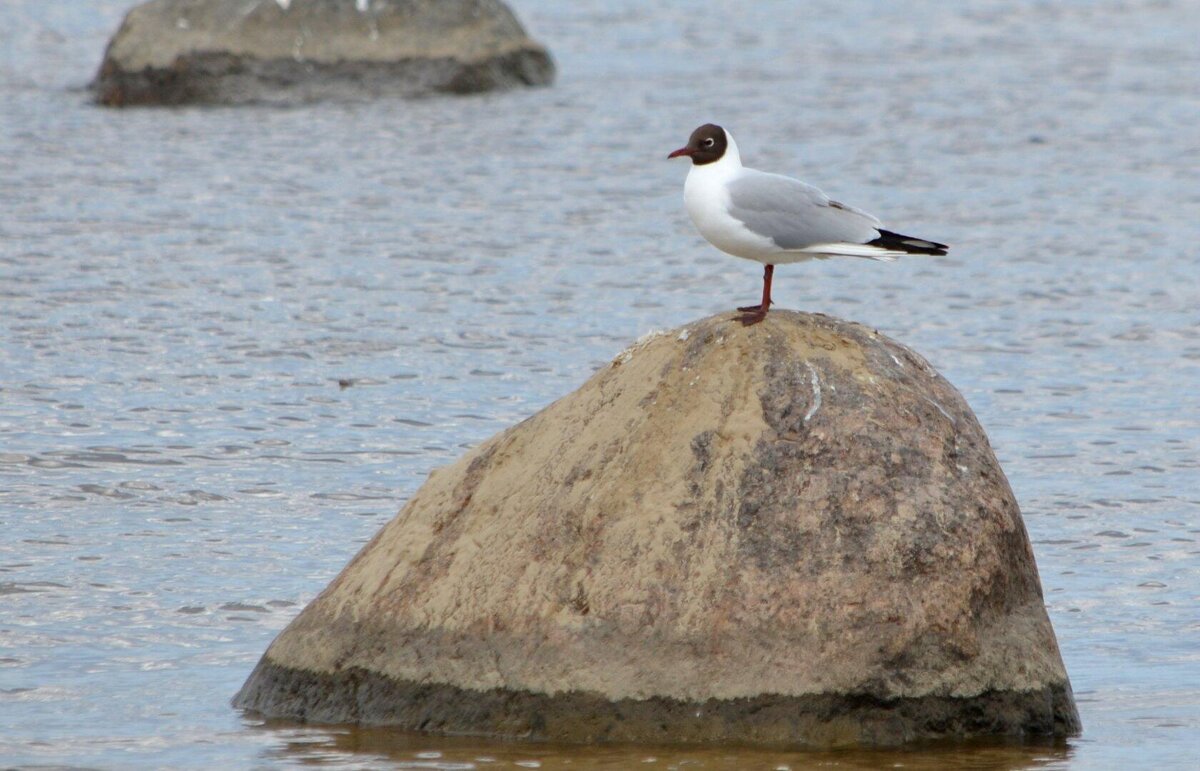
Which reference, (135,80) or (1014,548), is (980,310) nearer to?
(1014,548)

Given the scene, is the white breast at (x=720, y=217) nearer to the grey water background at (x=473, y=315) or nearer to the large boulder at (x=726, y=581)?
the large boulder at (x=726, y=581)

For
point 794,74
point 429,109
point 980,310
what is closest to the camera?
point 980,310

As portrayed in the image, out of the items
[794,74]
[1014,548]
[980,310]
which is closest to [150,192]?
[980,310]

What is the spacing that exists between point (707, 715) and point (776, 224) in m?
1.71

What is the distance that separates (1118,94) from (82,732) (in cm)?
1753

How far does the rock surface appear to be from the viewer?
2105cm

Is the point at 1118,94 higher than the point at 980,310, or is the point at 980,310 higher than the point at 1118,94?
the point at 1118,94

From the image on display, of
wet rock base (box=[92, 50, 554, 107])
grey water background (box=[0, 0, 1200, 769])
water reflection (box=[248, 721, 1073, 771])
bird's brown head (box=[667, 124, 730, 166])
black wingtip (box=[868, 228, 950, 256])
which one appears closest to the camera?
water reflection (box=[248, 721, 1073, 771])

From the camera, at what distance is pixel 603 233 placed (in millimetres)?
15711

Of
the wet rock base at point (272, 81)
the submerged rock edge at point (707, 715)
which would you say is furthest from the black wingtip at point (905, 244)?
the wet rock base at point (272, 81)

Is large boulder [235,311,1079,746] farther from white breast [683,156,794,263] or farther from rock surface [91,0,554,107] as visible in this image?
rock surface [91,0,554,107]

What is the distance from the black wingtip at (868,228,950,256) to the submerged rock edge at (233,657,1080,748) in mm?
1495

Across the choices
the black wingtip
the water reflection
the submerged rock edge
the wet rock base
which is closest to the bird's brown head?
the black wingtip

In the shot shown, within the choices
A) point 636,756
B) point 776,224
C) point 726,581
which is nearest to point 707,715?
point 636,756
